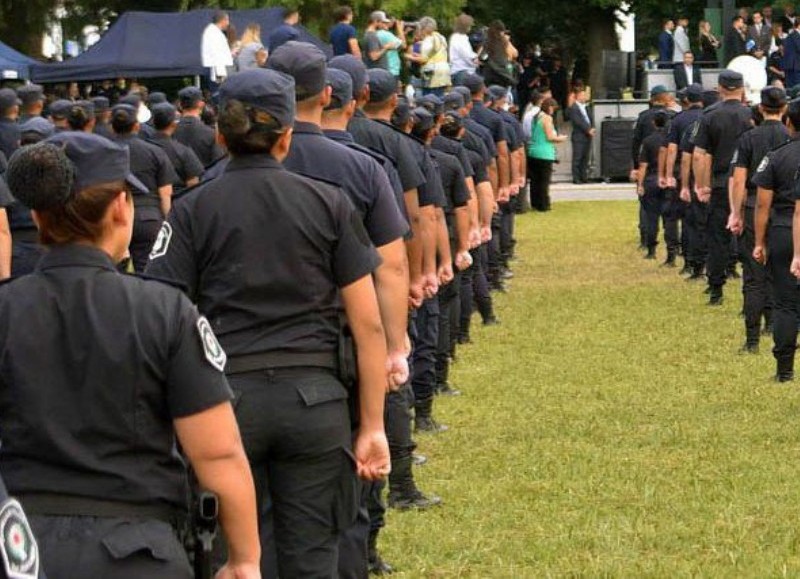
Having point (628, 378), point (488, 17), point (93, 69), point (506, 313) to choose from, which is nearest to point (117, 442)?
point (628, 378)

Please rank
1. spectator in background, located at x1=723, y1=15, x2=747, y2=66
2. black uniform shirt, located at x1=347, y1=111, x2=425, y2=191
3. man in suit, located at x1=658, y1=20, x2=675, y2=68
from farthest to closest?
man in suit, located at x1=658, y1=20, x2=675, y2=68, spectator in background, located at x1=723, y1=15, x2=747, y2=66, black uniform shirt, located at x1=347, y1=111, x2=425, y2=191

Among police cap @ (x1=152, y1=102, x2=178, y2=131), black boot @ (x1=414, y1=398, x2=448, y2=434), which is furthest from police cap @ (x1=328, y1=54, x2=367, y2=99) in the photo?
police cap @ (x1=152, y1=102, x2=178, y2=131)

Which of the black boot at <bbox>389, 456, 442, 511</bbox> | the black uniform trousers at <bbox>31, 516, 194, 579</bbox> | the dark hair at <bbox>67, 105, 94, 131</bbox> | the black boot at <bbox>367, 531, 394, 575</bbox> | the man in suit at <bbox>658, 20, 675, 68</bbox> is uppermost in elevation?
the black uniform trousers at <bbox>31, 516, 194, 579</bbox>

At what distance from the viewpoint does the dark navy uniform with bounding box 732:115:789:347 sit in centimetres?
1666

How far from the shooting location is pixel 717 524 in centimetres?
1021

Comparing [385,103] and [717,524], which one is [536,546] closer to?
[717,524]

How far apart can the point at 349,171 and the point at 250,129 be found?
3.59 feet

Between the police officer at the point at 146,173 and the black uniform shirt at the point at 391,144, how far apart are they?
22.4 ft

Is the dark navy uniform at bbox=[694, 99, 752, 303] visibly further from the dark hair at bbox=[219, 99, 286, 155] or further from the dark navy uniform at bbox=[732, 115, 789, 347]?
the dark hair at bbox=[219, 99, 286, 155]

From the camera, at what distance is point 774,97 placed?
1639cm

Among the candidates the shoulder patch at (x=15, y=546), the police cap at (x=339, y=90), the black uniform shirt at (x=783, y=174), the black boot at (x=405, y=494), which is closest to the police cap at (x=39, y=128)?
the black boot at (x=405, y=494)

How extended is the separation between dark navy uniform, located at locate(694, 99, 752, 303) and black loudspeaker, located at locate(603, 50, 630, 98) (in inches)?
993

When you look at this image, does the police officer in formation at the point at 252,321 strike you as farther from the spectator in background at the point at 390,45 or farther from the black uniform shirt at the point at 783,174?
the spectator in background at the point at 390,45

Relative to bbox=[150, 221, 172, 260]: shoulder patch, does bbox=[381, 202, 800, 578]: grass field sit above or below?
below
